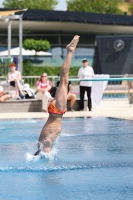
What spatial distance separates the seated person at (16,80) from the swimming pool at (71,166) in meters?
5.97

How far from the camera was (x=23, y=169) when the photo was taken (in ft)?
25.7

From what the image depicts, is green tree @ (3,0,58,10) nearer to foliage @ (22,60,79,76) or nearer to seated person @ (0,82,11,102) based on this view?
foliage @ (22,60,79,76)

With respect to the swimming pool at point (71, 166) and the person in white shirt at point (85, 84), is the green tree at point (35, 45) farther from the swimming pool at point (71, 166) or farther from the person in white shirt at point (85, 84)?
the swimming pool at point (71, 166)

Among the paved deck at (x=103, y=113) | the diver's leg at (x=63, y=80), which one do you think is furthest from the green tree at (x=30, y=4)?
the diver's leg at (x=63, y=80)

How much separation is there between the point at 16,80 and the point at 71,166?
11210 mm

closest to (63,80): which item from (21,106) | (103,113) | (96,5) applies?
(103,113)

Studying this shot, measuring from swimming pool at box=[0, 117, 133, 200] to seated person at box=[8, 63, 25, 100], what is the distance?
235 inches

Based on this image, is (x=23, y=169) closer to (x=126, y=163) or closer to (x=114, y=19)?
(x=126, y=163)

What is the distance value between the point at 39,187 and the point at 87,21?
3801 centimetres

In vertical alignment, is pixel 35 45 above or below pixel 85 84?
above

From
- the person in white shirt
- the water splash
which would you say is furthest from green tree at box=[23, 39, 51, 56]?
the water splash

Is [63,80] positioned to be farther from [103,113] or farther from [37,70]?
[37,70]

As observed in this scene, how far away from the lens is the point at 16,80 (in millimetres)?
19016

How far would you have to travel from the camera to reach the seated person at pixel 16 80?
743 inches
